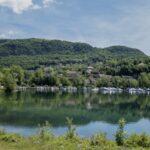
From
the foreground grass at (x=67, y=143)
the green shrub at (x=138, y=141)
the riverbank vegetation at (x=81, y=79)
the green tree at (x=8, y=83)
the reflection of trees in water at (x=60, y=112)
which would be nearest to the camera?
the foreground grass at (x=67, y=143)

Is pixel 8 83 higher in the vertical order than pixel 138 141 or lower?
higher

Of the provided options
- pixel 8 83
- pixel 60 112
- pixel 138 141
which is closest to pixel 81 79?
pixel 8 83

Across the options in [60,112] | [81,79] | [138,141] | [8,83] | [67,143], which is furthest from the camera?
[81,79]

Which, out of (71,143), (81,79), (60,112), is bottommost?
(60,112)

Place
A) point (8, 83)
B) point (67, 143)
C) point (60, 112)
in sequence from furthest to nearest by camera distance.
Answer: point (8, 83) < point (60, 112) < point (67, 143)

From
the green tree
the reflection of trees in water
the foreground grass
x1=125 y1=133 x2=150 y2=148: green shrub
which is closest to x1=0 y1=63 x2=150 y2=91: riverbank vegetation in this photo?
the green tree

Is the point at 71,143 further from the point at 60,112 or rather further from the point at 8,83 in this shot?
the point at 8,83

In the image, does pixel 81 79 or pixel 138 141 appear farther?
pixel 81 79

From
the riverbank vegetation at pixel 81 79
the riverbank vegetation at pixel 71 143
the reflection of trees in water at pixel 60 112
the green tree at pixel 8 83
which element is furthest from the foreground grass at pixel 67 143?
the riverbank vegetation at pixel 81 79

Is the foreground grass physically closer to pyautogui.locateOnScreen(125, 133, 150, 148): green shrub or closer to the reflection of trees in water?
pyautogui.locateOnScreen(125, 133, 150, 148): green shrub

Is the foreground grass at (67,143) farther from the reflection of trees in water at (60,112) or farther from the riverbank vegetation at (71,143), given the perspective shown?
the reflection of trees in water at (60,112)

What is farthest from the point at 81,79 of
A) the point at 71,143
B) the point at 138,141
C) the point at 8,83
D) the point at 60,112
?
the point at 71,143

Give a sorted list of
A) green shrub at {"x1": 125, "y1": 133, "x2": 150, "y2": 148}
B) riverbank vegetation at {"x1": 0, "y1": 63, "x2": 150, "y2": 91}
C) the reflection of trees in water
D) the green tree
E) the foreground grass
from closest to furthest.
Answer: the foreground grass → green shrub at {"x1": 125, "y1": 133, "x2": 150, "y2": 148} → the reflection of trees in water → the green tree → riverbank vegetation at {"x1": 0, "y1": 63, "x2": 150, "y2": 91}

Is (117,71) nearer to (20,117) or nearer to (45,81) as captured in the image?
(45,81)
